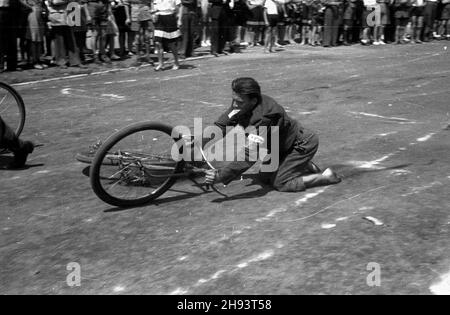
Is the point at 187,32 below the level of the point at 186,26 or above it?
below

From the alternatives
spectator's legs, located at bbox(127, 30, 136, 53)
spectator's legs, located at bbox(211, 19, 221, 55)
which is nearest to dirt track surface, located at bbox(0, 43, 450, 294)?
spectator's legs, located at bbox(127, 30, 136, 53)

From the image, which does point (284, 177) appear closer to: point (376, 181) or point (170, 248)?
point (376, 181)

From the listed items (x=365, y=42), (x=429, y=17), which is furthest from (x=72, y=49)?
(x=429, y=17)

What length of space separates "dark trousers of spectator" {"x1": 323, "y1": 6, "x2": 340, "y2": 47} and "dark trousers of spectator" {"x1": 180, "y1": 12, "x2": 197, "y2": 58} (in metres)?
5.69

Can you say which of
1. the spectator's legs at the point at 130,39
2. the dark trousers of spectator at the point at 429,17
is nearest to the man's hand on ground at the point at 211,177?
the spectator's legs at the point at 130,39

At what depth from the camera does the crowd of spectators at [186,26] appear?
547 inches

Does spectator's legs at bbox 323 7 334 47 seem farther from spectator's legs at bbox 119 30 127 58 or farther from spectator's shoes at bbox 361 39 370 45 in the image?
spectator's legs at bbox 119 30 127 58

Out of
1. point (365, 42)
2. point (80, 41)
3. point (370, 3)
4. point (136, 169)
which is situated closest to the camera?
point (136, 169)

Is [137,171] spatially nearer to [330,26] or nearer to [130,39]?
[130,39]

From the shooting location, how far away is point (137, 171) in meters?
5.42

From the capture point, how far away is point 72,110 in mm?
9711

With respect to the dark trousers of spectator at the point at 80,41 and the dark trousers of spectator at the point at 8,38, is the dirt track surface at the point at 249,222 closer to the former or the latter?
the dark trousers of spectator at the point at 8,38

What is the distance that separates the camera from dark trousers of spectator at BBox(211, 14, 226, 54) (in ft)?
56.4

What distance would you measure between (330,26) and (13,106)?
1468 cm
